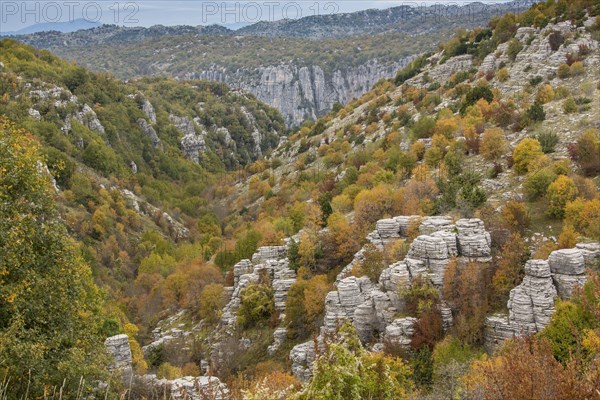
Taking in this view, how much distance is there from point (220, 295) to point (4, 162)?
68.0 feet

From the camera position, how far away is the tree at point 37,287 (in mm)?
11096

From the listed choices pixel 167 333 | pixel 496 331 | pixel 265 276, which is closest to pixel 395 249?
pixel 496 331

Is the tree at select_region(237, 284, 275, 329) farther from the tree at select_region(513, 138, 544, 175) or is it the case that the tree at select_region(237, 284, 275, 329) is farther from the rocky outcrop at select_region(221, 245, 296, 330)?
the tree at select_region(513, 138, 544, 175)

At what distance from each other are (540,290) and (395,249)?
6.91 meters

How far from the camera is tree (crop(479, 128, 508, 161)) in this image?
2997 cm

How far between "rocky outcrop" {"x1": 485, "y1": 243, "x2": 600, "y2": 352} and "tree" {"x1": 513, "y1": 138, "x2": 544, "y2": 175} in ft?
31.3

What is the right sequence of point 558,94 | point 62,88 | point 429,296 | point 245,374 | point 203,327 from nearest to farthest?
point 429,296 → point 245,374 → point 203,327 → point 558,94 → point 62,88

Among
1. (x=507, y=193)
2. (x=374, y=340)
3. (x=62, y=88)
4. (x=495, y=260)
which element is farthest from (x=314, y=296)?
(x=62, y=88)

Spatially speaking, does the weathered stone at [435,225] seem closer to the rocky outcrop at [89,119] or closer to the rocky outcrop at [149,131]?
the rocky outcrop at [89,119]

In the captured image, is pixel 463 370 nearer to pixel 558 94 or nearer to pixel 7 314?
pixel 7 314

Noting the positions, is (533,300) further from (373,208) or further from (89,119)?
(89,119)

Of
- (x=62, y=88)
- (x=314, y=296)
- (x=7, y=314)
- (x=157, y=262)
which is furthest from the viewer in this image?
(x=62, y=88)

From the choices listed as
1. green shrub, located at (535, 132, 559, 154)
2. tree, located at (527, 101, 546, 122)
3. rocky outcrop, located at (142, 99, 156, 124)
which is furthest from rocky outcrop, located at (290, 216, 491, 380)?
rocky outcrop, located at (142, 99, 156, 124)

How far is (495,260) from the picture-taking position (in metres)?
20.4
